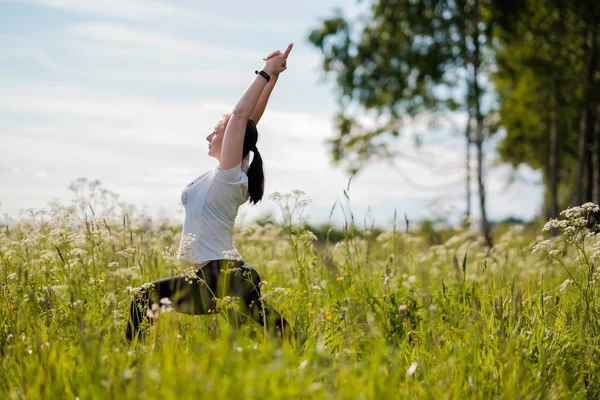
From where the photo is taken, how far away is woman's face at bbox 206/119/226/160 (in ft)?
16.5

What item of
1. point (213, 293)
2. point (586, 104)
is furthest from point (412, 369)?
point (586, 104)

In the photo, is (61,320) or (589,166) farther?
(589,166)

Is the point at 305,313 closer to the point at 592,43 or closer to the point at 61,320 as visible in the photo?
the point at 61,320

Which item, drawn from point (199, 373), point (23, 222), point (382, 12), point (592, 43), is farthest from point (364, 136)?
point (199, 373)

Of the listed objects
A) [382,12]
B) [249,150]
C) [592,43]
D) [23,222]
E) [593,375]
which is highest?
[382,12]

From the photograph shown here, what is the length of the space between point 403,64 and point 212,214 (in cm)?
1633

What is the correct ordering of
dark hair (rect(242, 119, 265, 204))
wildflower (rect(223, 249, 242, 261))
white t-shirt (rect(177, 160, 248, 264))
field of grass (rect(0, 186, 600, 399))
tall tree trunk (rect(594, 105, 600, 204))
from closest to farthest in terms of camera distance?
field of grass (rect(0, 186, 600, 399))
wildflower (rect(223, 249, 242, 261))
white t-shirt (rect(177, 160, 248, 264))
dark hair (rect(242, 119, 265, 204))
tall tree trunk (rect(594, 105, 600, 204))

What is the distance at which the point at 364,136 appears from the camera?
2136 centimetres

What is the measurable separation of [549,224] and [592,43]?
14.6 metres

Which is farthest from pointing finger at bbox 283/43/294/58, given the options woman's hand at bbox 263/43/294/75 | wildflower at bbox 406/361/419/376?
wildflower at bbox 406/361/419/376

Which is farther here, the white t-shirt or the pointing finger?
the pointing finger

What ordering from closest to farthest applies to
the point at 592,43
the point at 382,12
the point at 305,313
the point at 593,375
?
the point at 593,375 < the point at 305,313 < the point at 592,43 < the point at 382,12

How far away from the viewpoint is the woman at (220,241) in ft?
14.7

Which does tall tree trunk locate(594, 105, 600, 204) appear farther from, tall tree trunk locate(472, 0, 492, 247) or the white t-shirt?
the white t-shirt
